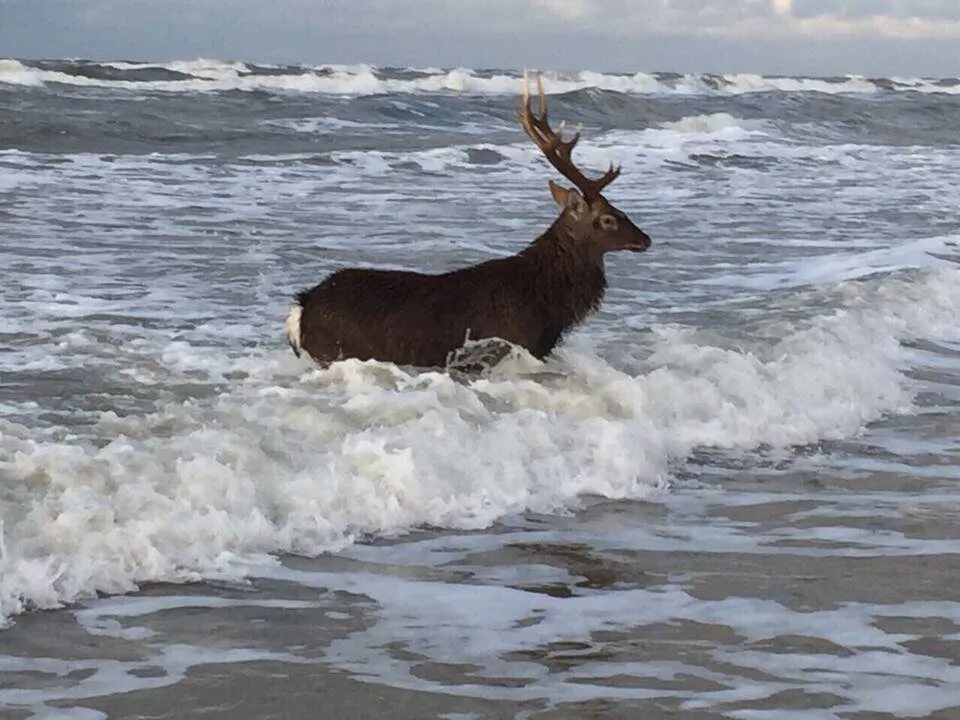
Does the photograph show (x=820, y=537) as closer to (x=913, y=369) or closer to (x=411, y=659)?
(x=411, y=659)

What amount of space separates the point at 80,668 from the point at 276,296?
6.34 m

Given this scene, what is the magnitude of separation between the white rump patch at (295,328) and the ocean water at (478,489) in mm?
118

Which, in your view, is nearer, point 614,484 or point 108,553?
point 108,553

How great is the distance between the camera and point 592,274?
8.24 meters

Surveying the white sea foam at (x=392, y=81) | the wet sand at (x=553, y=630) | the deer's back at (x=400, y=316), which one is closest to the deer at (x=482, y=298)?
the deer's back at (x=400, y=316)

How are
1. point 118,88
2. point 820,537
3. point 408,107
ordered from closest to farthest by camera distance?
1. point 820,537
2. point 408,107
3. point 118,88

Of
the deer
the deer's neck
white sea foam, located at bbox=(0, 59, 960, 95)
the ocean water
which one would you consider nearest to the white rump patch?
the deer

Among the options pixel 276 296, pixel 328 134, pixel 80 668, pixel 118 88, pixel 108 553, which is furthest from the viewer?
pixel 118 88

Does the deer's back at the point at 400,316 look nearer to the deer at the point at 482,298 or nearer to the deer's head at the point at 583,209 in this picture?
the deer at the point at 482,298

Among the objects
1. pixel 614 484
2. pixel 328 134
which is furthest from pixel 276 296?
pixel 328 134

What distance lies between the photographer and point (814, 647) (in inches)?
163

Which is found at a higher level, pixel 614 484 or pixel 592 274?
pixel 592 274

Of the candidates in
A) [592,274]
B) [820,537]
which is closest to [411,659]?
[820,537]

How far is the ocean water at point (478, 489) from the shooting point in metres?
3.92
